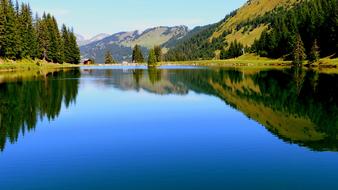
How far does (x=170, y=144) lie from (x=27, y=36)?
5617 inches

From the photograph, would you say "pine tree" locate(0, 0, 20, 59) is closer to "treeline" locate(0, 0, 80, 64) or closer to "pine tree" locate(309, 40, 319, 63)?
"treeline" locate(0, 0, 80, 64)

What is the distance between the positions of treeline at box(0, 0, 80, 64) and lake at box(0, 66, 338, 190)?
93.3 metres

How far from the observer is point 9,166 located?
2192cm

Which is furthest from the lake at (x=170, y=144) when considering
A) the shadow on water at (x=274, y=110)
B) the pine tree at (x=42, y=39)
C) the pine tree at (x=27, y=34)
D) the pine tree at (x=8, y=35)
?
the pine tree at (x=42, y=39)

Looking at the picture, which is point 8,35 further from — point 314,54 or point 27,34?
point 314,54

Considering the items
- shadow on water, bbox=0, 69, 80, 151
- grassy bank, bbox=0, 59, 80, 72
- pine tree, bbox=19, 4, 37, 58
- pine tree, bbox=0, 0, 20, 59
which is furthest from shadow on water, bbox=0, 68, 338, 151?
pine tree, bbox=19, 4, 37, 58

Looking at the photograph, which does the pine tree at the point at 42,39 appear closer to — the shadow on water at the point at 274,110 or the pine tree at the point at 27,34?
the pine tree at the point at 27,34

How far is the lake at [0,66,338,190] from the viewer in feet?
63.3

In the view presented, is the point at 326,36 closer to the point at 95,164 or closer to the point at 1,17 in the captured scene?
the point at 1,17

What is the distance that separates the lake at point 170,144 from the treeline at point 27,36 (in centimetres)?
9330

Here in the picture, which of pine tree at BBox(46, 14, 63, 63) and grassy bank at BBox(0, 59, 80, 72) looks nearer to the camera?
grassy bank at BBox(0, 59, 80, 72)

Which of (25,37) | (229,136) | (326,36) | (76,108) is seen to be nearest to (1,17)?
(25,37)

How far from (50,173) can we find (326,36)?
144 meters

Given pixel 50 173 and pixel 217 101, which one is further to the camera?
pixel 217 101
